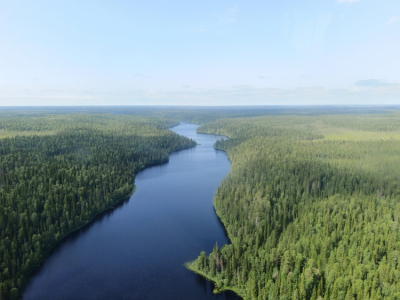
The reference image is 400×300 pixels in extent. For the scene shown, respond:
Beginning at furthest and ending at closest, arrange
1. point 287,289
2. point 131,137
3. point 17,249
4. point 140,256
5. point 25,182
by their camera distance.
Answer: point 131,137 < point 25,182 < point 140,256 < point 17,249 < point 287,289

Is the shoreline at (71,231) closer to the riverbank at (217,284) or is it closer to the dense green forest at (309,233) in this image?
the riverbank at (217,284)

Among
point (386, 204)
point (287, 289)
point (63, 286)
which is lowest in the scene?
point (63, 286)

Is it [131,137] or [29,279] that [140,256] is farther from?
[131,137]

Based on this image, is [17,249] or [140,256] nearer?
[17,249]

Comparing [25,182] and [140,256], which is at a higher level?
[25,182]

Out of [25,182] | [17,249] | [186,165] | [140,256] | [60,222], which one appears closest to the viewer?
[17,249]

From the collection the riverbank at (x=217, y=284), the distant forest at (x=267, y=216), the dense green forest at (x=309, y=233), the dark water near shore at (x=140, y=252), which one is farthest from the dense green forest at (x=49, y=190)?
the dense green forest at (x=309, y=233)

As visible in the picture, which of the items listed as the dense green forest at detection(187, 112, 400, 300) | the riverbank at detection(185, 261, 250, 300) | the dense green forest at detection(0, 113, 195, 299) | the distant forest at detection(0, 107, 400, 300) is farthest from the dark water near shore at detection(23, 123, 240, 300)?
the dense green forest at detection(187, 112, 400, 300)

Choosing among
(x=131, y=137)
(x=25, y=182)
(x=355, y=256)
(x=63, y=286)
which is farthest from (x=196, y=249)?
(x=131, y=137)
